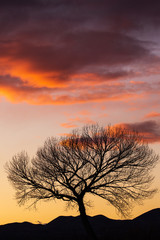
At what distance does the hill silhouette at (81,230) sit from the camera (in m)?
30.3

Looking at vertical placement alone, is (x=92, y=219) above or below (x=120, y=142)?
below

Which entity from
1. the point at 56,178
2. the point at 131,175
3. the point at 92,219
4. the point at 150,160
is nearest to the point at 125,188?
the point at 131,175

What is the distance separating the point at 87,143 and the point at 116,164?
3.20 meters

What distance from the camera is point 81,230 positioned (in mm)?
41969

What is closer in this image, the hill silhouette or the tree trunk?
the hill silhouette

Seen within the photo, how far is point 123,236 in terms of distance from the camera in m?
30.6

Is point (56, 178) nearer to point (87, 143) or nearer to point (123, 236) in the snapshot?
point (87, 143)

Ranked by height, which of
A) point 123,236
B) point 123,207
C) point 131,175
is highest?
point 131,175

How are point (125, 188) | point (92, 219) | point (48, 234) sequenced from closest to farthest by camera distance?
1. point (125, 188)
2. point (48, 234)
3. point (92, 219)

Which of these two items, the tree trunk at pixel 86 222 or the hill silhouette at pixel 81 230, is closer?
the hill silhouette at pixel 81 230

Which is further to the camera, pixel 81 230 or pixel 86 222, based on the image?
pixel 81 230

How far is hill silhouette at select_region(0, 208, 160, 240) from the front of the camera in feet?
99.4

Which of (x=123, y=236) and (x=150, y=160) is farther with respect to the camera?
(x=150, y=160)

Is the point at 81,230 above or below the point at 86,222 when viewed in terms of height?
above
